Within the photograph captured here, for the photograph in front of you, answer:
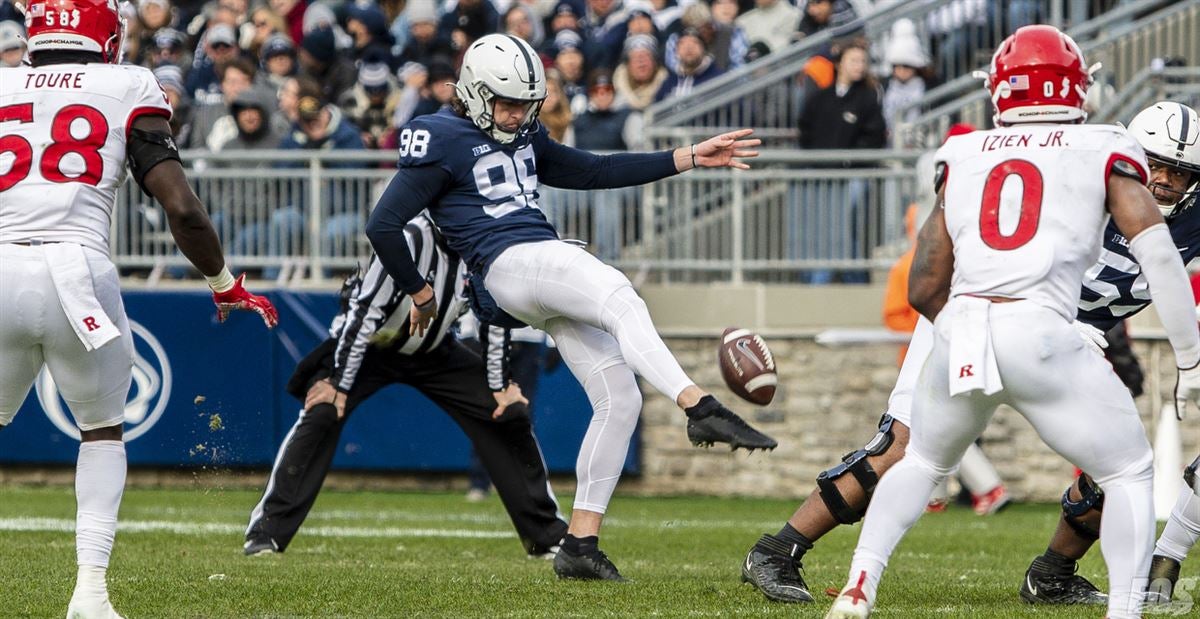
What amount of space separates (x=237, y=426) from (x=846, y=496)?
801 centimetres

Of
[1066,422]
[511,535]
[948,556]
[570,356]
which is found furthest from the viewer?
[511,535]

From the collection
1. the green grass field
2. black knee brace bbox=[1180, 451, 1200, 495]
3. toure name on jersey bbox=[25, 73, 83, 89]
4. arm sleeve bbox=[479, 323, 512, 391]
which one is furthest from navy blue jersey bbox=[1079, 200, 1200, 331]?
toure name on jersey bbox=[25, 73, 83, 89]

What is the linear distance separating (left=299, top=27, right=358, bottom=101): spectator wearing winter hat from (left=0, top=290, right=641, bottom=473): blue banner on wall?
339 centimetres

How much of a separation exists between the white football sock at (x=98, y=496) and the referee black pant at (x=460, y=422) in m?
3.00

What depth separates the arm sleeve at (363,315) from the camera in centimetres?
882

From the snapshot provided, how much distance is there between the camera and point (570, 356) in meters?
7.49

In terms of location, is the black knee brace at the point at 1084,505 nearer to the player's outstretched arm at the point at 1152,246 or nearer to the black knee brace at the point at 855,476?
A: the black knee brace at the point at 855,476

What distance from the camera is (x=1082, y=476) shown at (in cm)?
688

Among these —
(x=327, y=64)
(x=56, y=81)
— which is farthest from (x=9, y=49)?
(x=56, y=81)

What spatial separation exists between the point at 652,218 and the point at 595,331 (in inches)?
251

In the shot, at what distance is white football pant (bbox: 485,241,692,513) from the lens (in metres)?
6.90

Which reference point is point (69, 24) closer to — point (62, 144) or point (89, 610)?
point (62, 144)

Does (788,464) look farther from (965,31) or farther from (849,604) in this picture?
(849,604)

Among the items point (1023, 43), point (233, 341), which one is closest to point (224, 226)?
point (233, 341)
